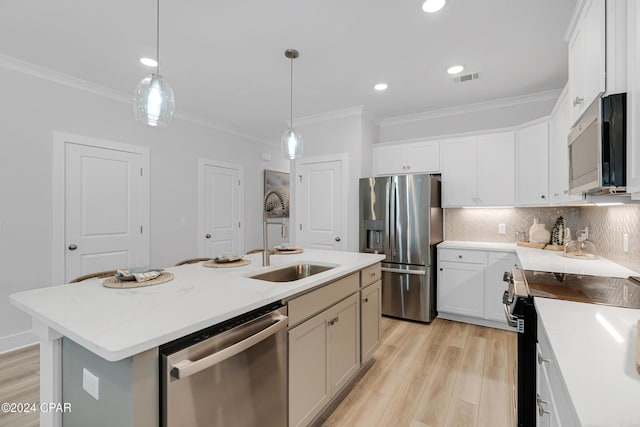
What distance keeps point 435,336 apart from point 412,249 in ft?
3.12

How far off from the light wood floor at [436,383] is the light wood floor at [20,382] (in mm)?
1925

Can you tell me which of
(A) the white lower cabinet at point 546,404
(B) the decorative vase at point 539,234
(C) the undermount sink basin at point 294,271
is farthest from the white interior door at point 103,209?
(B) the decorative vase at point 539,234

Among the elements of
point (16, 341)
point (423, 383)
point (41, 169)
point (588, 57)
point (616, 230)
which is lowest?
point (423, 383)

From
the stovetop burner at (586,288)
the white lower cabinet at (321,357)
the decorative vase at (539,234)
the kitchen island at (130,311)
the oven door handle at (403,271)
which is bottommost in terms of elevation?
the white lower cabinet at (321,357)

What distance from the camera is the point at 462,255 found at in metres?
3.48

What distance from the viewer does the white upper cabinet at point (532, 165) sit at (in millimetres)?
3111

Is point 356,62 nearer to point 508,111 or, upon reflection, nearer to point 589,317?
point 508,111

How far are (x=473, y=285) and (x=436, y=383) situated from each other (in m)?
1.49

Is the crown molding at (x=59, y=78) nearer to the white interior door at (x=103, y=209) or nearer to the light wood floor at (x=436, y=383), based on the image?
the white interior door at (x=103, y=209)

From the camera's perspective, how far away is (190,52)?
8.61 feet

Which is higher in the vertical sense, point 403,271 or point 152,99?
point 152,99

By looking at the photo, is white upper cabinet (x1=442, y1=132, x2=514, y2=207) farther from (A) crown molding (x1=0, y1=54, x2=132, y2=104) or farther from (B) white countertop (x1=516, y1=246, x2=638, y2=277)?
(A) crown molding (x1=0, y1=54, x2=132, y2=104)

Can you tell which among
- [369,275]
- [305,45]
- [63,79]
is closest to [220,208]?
[63,79]

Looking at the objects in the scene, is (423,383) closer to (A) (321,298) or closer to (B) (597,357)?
(A) (321,298)
